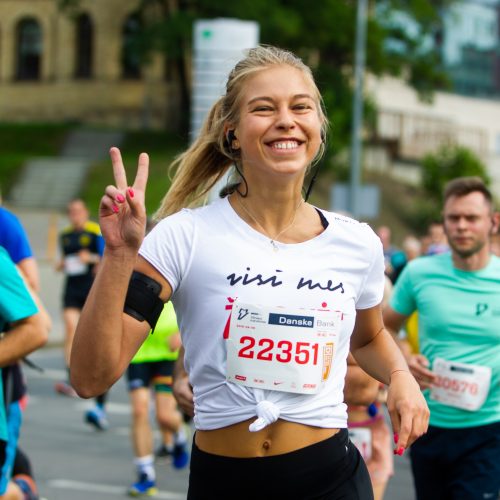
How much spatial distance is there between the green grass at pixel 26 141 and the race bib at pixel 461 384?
33892 mm

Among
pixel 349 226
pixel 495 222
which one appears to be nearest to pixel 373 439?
pixel 495 222

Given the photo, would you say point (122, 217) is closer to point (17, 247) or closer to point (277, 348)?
point (277, 348)

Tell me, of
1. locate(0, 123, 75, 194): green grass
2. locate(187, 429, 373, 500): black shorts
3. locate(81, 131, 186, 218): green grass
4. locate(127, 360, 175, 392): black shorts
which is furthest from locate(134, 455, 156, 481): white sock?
locate(0, 123, 75, 194): green grass

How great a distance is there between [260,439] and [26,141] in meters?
42.2

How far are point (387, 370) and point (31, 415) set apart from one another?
8744 mm

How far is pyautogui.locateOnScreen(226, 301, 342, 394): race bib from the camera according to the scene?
135 inches

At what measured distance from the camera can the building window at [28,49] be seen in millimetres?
Result: 53750

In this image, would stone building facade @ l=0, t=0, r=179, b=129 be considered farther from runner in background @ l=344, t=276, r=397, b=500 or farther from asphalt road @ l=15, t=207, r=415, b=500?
runner in background @ l=344, t=276, r=397, b=500

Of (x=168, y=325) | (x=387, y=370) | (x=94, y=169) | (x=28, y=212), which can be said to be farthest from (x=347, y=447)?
(x=94, y=169)

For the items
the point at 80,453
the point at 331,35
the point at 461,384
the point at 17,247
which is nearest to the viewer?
the point at 461,384

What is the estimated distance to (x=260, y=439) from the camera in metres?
3.44

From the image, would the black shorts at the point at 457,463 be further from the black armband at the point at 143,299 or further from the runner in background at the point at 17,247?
the black armband at the point at 143,299

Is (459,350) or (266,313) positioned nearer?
(266,313)

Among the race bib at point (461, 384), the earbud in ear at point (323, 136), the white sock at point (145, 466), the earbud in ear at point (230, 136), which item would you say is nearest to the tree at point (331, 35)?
the white sock at point (145, 466)
